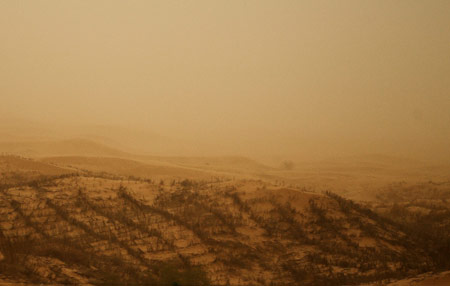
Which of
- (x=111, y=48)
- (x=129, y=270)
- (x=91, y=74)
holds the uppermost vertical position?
(x=111, y=48)

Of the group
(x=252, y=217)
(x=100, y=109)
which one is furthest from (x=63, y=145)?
(x=100, y=109)

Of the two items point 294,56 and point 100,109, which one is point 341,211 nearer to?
point 100,109

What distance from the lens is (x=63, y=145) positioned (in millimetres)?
22766

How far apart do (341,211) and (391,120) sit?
157ft

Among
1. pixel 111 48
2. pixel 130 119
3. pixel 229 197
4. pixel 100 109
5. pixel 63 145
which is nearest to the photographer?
pixel 229 197

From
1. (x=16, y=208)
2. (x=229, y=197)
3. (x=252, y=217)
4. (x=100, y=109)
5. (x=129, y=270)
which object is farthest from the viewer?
(x=100, y=109)

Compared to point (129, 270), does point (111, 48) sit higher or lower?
higher

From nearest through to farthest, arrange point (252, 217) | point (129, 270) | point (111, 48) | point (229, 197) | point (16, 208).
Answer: point (129, 270)
point (16, 208)
point (252, 217)
point (229, 197)
point (111, 48)

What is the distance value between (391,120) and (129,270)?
5216 cm

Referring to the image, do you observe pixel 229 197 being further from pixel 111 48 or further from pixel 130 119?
pixel 111 48

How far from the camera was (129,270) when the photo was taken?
5.61 meters

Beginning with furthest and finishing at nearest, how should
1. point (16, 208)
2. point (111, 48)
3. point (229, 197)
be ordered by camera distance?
point (111, 48) → point (229, 197) → point (16, 208)

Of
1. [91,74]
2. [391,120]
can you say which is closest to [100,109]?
[91,74]

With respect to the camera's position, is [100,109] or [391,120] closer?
[391,120]
